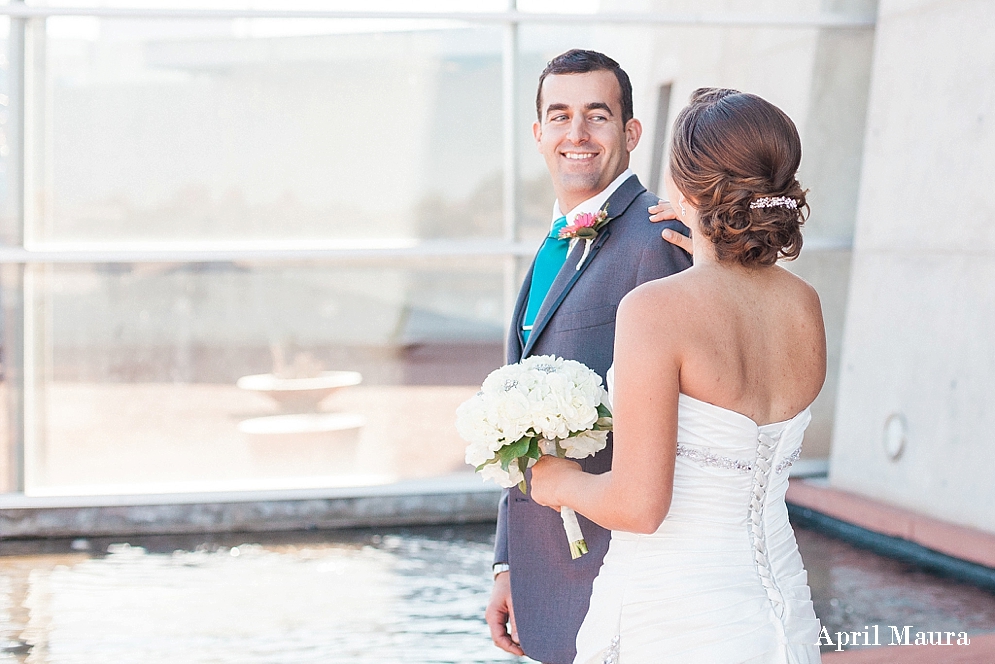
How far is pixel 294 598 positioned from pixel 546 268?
10.3 ft

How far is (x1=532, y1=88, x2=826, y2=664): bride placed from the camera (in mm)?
1712

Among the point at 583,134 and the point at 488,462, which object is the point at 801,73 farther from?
the point at 488,462

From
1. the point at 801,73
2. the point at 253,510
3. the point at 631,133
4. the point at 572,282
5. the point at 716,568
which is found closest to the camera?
the point at 716,568

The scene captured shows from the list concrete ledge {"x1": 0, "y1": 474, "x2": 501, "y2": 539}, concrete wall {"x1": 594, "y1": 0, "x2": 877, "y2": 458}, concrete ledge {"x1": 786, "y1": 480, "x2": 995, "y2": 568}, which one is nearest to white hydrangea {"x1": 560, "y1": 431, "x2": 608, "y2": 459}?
concrete ledge {"x1": 786, "y1": 480, "x2": 995, "y2": 568}

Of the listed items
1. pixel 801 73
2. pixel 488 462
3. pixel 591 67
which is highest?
pixel 801 73

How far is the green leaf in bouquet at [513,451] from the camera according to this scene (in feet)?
6.32

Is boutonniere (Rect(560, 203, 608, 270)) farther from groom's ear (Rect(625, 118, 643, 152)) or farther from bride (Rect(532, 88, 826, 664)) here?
bride (Rect(532, 88, 826, 664))

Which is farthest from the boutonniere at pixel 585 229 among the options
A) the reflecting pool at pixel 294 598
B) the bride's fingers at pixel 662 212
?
the reflecting pool at pixel 294 598

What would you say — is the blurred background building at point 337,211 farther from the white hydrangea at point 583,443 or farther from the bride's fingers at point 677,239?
the white hydrangea at point 583,443

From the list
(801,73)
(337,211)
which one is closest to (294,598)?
(337,211)

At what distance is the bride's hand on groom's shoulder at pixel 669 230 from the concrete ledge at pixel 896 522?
370 centimetres

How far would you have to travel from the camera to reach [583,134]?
8.16 feet

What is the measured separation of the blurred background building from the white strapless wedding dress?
4.59 meters

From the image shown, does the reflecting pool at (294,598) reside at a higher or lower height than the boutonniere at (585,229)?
lower
